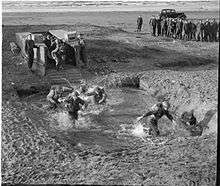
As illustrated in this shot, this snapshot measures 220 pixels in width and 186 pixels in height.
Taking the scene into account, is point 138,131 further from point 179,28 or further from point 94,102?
point 179,28

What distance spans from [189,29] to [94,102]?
38.8 ft

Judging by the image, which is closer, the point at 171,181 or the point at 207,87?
the point at 171,181

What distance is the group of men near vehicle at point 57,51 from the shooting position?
1298 centimetres

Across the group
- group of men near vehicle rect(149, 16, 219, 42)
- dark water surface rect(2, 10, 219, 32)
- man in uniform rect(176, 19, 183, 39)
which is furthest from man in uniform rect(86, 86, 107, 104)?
dark water surface rect(2, 10, 219, 32)

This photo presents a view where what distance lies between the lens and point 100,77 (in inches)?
527

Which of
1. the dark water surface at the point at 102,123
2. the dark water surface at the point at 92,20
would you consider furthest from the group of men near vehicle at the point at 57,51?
the dark water surface at the point at 92,20

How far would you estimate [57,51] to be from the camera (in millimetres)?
12906

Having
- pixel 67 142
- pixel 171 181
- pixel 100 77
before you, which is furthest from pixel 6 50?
pixel 171 181

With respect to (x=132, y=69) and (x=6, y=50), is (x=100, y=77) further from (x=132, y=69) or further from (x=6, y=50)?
(x=6, y=50)

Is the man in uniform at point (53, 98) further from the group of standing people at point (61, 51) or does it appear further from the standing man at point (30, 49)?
the standing man at point (30, 49)

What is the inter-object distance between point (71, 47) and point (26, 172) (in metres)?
7.63

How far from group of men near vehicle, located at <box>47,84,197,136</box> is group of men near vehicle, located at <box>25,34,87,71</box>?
2.11 m

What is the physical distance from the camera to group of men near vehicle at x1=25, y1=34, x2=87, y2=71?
511 inches

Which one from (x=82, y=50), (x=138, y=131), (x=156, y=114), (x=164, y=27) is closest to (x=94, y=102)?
(x=138, y=131)
